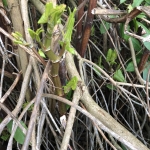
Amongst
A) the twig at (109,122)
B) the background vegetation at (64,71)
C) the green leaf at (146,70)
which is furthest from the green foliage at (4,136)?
the green leaf at (146,70)

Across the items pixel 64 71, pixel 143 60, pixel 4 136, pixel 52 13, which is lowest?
pixel 4 136

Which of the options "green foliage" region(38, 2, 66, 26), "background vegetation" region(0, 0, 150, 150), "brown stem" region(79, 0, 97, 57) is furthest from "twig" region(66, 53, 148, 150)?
"green foliage" region(38, 2, 66, 26)

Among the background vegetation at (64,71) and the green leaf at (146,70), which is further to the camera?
the green leaf at (146,70)

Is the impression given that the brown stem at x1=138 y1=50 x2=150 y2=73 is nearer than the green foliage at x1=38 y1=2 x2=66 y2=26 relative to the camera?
No

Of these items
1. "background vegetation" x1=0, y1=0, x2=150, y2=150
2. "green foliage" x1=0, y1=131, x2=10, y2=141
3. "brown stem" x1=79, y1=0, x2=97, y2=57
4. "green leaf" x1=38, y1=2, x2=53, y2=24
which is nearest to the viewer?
"green leaf" x1=38, y1=2, x2=53, y2=24

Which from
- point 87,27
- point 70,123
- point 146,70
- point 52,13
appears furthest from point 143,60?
point 52,13

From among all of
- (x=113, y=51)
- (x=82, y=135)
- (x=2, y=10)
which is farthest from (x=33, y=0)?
(x=82, y=135)

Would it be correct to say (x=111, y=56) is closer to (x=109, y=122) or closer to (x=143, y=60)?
(x=143, y=60)

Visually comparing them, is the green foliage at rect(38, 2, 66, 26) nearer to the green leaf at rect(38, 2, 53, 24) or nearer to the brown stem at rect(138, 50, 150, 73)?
the green leaf at rect(38, 2, 53, 24)

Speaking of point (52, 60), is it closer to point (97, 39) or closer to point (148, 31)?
point (148, 31)

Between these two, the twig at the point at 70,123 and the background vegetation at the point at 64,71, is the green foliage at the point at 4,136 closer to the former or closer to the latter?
the background vegetation at the point at 64,71

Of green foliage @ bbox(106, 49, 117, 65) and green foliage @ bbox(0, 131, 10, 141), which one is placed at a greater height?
green foliage @ bbox(106, 49, 117, 65)
